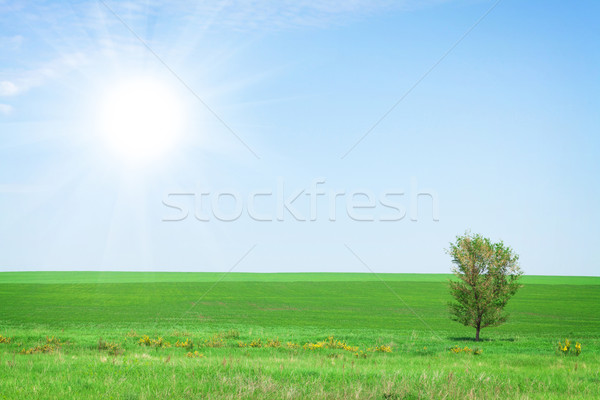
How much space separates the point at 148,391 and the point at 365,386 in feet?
15.2

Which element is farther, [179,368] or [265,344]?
[265,344]

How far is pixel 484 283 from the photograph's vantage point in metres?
25.5

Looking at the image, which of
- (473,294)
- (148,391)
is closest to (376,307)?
(473,294)

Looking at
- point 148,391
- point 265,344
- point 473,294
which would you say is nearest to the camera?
point 148,391

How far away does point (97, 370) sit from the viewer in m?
11.9

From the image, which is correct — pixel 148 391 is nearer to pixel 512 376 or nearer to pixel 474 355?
pixel 512 376

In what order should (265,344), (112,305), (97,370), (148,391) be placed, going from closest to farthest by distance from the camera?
(148,391) → (97,370) → (265,344) → (112,305)

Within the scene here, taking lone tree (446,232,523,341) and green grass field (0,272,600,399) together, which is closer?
green grass field (0,272,600,399)

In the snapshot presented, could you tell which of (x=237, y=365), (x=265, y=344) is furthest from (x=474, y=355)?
(x=237, y=365)

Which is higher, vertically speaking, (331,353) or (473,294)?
(473,294)

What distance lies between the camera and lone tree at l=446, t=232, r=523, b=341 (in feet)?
83.9

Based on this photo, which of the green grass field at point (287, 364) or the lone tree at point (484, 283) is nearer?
the green grass field at point (287, 364)

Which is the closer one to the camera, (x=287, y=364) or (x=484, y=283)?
(x=287, y=364)

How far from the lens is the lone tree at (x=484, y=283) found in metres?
25.6
